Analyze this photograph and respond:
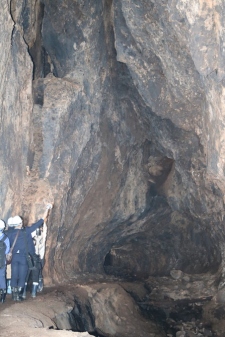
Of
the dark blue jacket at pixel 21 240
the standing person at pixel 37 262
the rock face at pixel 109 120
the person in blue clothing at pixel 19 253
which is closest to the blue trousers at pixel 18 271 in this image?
the person in blue clothing at pixel 19 253

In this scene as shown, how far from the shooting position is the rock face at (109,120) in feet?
31.8

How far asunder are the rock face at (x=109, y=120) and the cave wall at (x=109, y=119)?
1.3 inches

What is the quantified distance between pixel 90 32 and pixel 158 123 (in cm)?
350

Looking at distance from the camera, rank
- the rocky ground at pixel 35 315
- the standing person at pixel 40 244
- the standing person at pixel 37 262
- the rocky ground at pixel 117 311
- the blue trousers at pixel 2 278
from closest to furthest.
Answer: the rocky ground at pixel 35 315 → the rocky ground at pixel 117 311 → the blue trousers at pixel 2 278 → the standing person at pixel 37 262 → the standing person at pixel 40 244

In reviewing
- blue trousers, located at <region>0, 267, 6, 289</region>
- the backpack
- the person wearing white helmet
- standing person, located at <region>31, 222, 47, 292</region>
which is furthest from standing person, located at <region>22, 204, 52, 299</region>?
the backpack

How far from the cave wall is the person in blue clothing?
1.04 meters

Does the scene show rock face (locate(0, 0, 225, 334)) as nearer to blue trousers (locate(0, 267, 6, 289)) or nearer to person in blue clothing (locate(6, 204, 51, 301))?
person in blue clothing (locate(6, 204, 51, 301))

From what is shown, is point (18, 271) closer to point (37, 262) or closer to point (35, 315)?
point (37, 262)

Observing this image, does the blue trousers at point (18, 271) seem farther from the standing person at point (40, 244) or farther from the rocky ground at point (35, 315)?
the standing person at point (40, 244)

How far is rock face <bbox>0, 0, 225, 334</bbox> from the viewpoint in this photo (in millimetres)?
9703

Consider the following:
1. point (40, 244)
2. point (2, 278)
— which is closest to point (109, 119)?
point (40, 244)

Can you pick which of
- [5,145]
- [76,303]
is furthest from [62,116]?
[76,303]

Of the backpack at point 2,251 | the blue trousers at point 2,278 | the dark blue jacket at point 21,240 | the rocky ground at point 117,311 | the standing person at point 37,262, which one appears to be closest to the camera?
the rocky ground at point 117,311

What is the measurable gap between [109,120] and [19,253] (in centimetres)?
594
